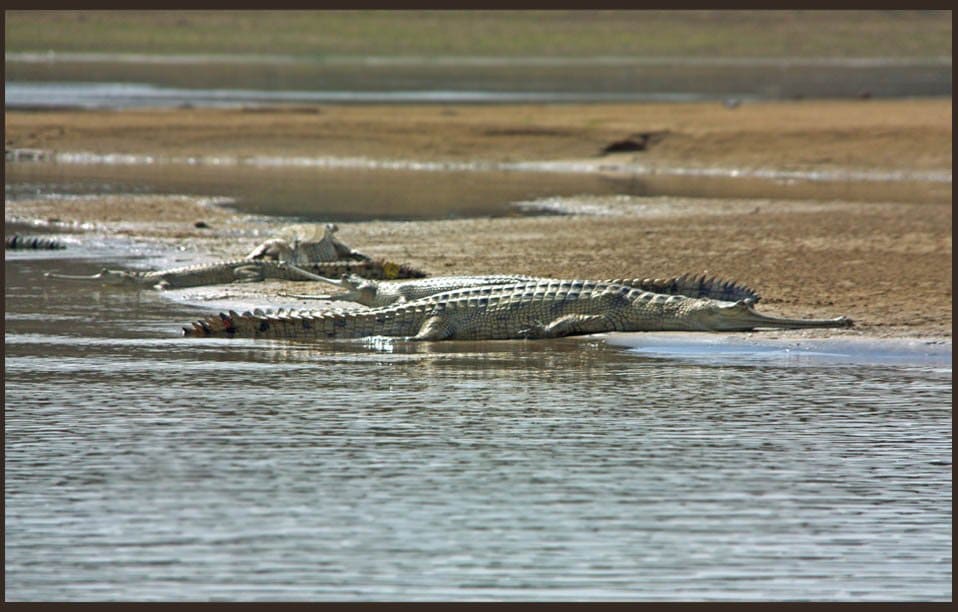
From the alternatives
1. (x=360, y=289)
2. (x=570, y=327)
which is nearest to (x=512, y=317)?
(x=570, y=327)

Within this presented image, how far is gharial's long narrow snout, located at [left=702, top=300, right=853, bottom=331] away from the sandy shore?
27cm

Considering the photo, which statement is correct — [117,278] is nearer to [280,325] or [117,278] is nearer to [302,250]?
[302,250]

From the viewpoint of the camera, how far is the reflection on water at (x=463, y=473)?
5.25 metres

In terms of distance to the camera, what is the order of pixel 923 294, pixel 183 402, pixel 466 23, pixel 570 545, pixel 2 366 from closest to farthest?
1. pixel 570 545
2. pixel 183 402
3. pixel 2 366
4. pixel 923 294
5. pixel 466 23

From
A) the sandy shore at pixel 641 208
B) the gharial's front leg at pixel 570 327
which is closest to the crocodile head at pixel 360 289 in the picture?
the sandy shore at pixel 641 208

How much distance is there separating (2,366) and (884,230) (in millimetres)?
8765

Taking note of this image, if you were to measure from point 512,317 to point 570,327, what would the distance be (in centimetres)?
35

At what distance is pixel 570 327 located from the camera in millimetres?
9336

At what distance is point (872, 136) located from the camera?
71.7 feet

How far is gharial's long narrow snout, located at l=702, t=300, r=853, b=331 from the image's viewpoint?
941 centimetres

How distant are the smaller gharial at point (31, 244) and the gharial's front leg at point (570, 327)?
511 centimetres

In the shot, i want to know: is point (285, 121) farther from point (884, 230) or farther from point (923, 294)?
point (923, 294)

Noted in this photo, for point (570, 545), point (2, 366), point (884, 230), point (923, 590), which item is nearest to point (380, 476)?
point (570, 545)

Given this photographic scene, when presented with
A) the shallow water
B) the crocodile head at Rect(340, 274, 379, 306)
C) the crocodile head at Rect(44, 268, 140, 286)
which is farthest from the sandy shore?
the shallow water
